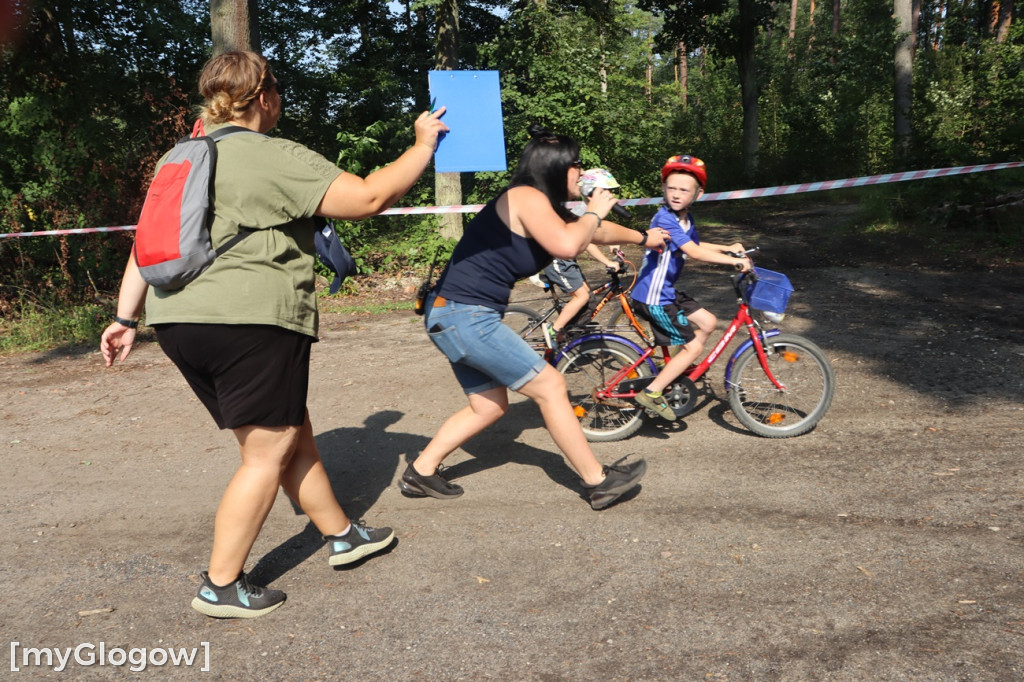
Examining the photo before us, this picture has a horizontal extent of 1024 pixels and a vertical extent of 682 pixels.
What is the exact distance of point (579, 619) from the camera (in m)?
3.16

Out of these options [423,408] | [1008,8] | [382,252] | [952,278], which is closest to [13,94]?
[382,252]

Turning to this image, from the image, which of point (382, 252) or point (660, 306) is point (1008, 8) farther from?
point (660, 306)

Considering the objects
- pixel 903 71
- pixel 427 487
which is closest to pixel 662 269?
pixel 427 487

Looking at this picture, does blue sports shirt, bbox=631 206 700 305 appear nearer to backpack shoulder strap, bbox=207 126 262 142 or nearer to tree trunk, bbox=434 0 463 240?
backpack shoulder strap, bbox=207 126 262 142

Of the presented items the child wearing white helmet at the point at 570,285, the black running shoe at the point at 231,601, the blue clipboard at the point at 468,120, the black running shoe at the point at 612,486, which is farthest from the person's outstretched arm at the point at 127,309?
the child wearing white helmet at the point at 570,285

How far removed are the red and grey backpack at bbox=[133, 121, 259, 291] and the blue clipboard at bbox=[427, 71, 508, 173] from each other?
104 cm

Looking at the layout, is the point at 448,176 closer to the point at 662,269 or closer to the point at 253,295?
the point at 662,269

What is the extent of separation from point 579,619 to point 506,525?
967 millimetres

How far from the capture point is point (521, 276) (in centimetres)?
394

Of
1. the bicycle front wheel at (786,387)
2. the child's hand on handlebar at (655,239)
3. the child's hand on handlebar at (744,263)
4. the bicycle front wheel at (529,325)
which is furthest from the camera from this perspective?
the bicycle front wheel at (529,325)

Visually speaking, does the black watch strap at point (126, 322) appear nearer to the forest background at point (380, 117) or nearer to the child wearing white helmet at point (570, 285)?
the child wearing white helmet at point (570, 285)

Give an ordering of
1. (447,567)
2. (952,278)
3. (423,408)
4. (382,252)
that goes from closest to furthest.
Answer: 1. (447,567)
2. (423,408)
3. (952,278)
4. (382,252)

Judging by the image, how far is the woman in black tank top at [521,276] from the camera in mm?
3695

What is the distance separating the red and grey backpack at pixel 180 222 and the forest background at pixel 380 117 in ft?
23.8
